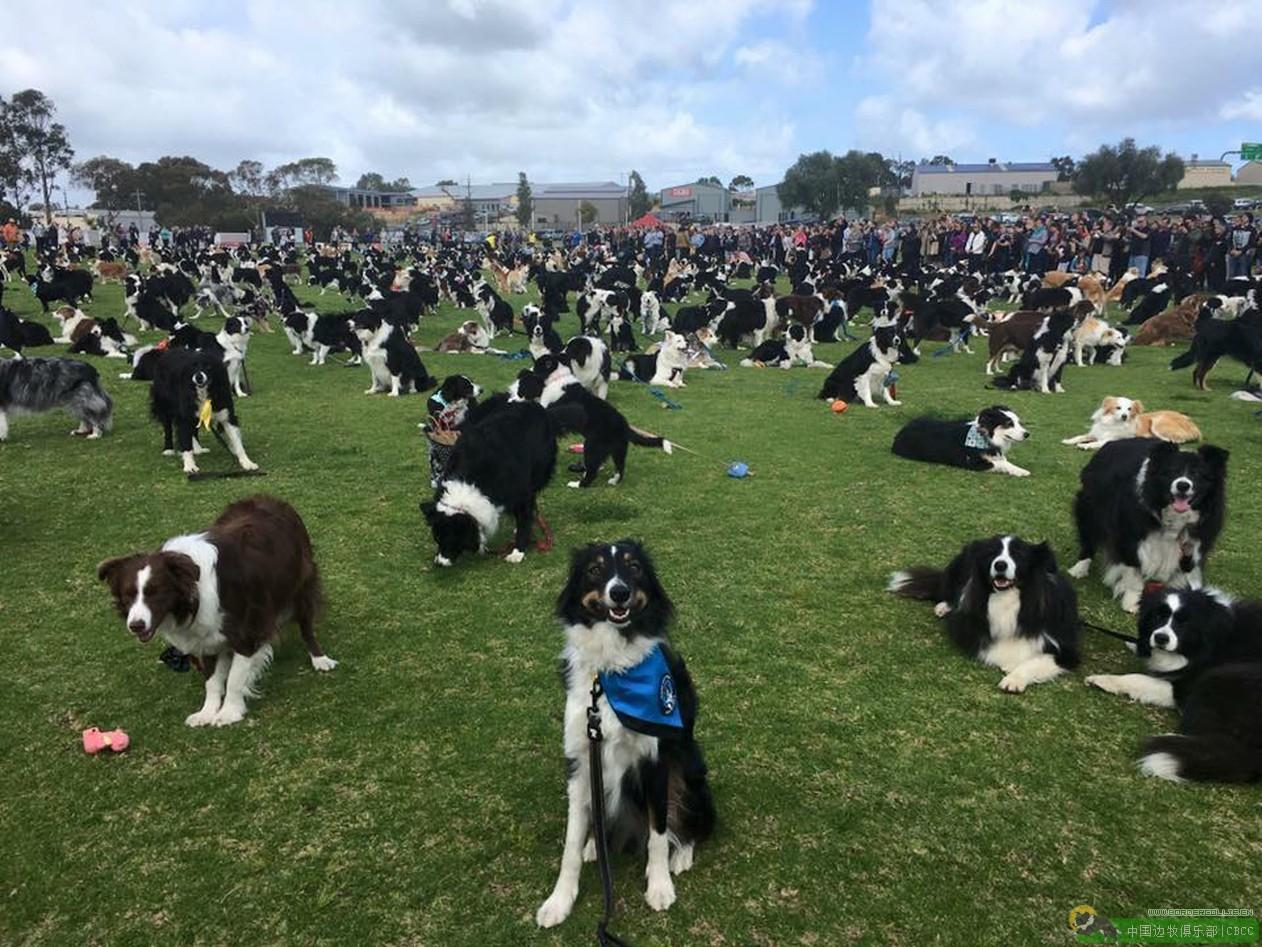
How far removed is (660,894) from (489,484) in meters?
3.62

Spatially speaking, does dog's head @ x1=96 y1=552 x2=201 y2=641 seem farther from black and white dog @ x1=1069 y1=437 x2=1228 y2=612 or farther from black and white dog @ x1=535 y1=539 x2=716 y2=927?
black and white dog @ x1=1069 y1=437 x2=1228 y2=612

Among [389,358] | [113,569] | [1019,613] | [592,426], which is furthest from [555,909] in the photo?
[389,358]

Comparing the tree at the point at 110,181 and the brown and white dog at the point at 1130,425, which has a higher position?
the tree at the point at 110,181

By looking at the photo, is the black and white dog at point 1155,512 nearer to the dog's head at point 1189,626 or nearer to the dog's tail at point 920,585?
the dog's head at point 1189,626

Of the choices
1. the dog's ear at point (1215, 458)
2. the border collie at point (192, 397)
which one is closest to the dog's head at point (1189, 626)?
the dog's ear at point (1215, 458)

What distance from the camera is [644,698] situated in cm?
268

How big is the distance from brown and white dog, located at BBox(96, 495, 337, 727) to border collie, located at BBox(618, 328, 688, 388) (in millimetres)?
9654

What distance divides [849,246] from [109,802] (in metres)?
37.9

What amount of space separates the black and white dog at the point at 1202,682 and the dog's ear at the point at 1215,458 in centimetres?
95

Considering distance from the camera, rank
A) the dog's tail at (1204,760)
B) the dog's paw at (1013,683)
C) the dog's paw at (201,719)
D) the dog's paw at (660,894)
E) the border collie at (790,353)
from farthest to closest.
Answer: the border collie at (790,353) < the dog's paw at (1013,683) < the dog's paw at (201,719) < the dog's tail at (1204,760) < the dog's paw at (660,894)

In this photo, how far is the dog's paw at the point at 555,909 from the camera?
2729 millimetres

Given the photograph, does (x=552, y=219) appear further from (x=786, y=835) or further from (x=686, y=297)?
(x=786, y=835)

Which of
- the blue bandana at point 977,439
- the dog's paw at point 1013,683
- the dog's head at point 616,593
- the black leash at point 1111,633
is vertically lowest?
the dog's paw at point 1013,683

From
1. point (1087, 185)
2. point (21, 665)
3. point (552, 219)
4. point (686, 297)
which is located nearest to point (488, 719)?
point (21, 665)
